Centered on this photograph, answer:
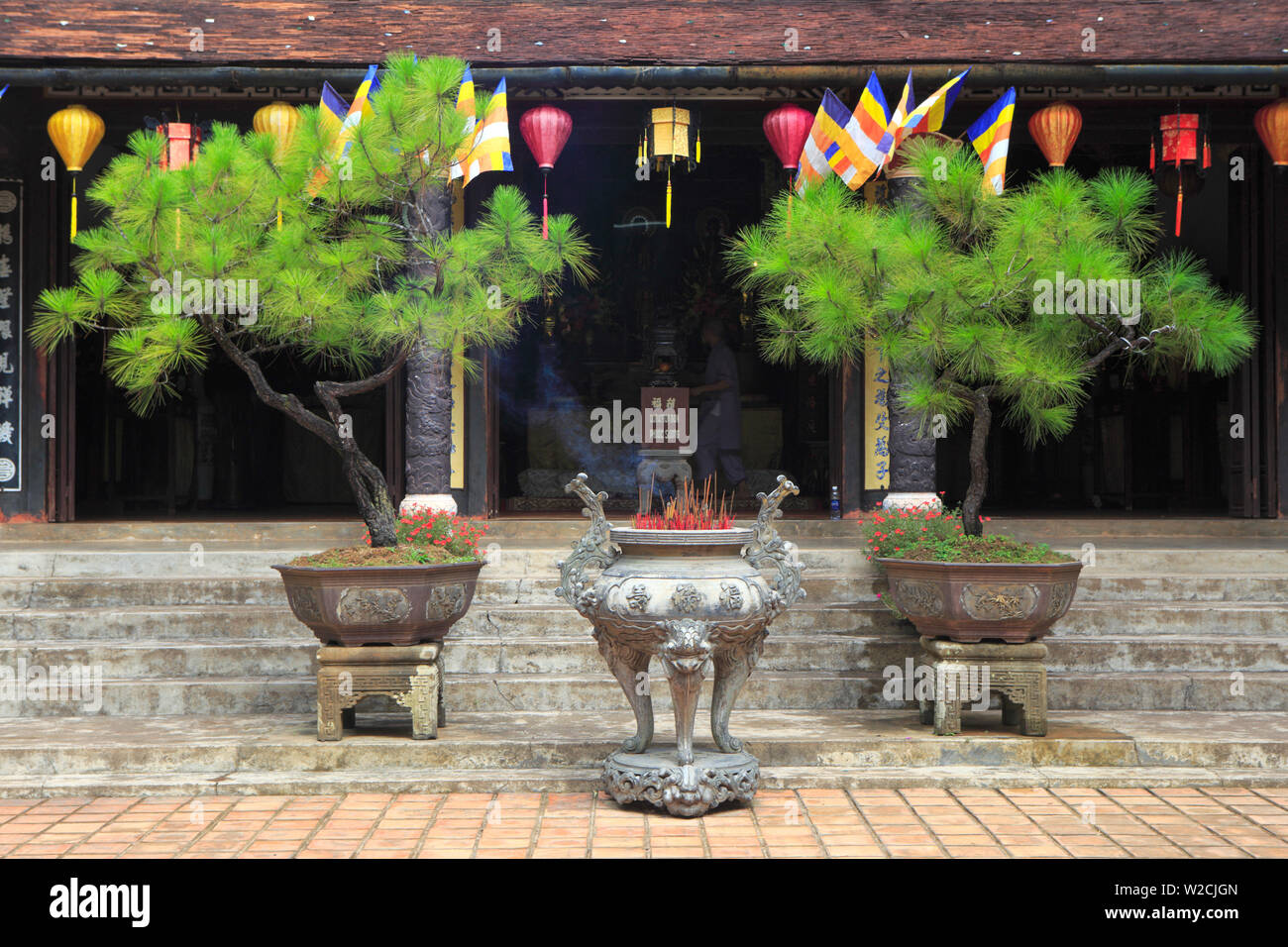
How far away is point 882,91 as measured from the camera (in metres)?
7.88

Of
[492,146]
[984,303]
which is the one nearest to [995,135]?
[984,303]

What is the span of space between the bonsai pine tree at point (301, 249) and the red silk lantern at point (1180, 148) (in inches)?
171

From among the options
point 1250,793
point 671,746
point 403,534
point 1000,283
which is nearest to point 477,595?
point 403,534

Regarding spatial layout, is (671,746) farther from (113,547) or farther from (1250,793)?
(113,547)

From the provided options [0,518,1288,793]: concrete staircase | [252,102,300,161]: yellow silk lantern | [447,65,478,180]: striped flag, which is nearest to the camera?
[0,518,1288,793]: concrete staircase

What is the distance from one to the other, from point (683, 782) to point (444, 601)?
1431 mm

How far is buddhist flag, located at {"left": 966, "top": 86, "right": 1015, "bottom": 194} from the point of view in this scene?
7.41 meters

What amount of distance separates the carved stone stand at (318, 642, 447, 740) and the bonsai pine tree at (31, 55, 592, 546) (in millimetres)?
725

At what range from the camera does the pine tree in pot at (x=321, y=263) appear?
17.6 feet

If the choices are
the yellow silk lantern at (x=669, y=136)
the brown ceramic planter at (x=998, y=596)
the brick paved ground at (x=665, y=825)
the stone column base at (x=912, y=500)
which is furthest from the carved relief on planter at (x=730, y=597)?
the yellow silk lantern at (x=669, y=136)

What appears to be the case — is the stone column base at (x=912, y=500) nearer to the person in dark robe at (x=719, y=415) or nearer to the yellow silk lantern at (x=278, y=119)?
the person in dark robe at (x=719, y=415)

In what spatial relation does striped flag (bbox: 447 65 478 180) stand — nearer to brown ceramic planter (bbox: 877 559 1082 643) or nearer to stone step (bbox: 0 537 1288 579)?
stone step (bbox: 0 537 1288 579)

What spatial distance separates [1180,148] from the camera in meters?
8.05

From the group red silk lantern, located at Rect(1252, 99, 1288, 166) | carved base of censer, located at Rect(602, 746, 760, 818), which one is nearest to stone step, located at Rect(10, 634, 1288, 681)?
carved base of censer, located at Rect(602, 746, 760, 818)
